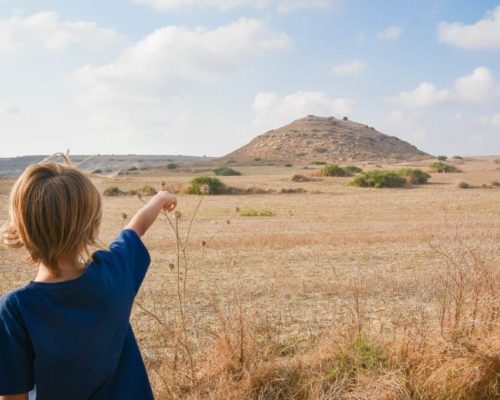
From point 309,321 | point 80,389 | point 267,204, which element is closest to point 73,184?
point 80,389

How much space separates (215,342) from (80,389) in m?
2.38

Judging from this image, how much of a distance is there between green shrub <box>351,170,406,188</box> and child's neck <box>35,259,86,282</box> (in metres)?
33.7

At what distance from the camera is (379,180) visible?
115 ft

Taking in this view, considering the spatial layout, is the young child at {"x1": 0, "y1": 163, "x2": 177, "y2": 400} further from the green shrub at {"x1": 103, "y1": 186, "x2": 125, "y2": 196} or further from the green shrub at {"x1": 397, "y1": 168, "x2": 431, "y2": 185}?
the green shrub at {"x1": 397, "y1": 168, "x2": 431, "y2": 185}

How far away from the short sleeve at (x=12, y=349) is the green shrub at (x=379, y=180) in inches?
1335

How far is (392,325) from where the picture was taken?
498 centimetres

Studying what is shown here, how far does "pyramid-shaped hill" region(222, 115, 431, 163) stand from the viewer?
3627 inches

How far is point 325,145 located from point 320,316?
9412 centimetres

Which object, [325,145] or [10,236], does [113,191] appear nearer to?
[10,236]

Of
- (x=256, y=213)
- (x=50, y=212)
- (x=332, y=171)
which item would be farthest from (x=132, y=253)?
(x=332, y=171)

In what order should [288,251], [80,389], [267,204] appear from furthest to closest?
[267,204], [288,251], [80,389]

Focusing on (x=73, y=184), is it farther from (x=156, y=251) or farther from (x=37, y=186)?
(x=156, y=251)

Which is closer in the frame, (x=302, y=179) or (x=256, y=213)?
(x=256, y=213)

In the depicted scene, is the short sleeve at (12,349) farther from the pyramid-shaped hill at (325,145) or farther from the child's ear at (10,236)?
the pyramid-shaped hill at (325,145)
